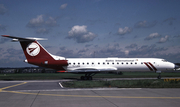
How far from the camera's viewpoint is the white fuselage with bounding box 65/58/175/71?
31.5m

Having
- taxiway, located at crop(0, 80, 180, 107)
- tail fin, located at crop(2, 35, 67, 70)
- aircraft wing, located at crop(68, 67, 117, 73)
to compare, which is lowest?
taxiway, located at crop(0, 80, 180, 107)

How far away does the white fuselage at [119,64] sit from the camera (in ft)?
103

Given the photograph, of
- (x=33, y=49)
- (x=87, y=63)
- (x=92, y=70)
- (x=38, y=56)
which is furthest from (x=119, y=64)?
(x=33, y=49)

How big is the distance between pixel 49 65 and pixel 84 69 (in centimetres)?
571

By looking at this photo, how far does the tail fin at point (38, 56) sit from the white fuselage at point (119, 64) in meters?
1.80

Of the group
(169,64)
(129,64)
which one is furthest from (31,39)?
(169,64)

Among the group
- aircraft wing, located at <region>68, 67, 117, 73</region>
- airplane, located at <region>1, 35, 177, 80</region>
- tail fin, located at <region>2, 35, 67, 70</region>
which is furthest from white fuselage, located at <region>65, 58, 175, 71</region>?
tail fin, located at <region>2, 35, 67, 70</region>

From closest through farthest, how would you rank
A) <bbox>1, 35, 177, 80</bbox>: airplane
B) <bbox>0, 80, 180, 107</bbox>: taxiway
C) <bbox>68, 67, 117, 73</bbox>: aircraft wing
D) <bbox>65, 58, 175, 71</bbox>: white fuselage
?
1. <bbox>0, 80, 180, 107</bbox>: taxiway
2. <bbox>68, 67, 117, 73</bbox>: aircraft wing
3. <bbox>1, 35, 177, 80</bbox>: airplane
4. <bbox>65, 58, 175, 71</bbox>: white fuselage

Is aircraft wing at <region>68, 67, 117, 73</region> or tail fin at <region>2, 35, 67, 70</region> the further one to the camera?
tail fin at <region>2, 35, 67, 70</region>

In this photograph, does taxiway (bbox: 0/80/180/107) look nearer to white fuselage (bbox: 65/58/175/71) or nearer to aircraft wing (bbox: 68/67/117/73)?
aircraft wing (bbox: 68/67/117/73)

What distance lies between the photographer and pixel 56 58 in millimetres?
31641

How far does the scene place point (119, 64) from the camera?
31422 millimetres

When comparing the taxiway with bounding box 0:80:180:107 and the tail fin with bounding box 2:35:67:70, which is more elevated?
the tail fin with bounding box 2:35:67:70

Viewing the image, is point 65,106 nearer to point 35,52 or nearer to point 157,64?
point 35,52
